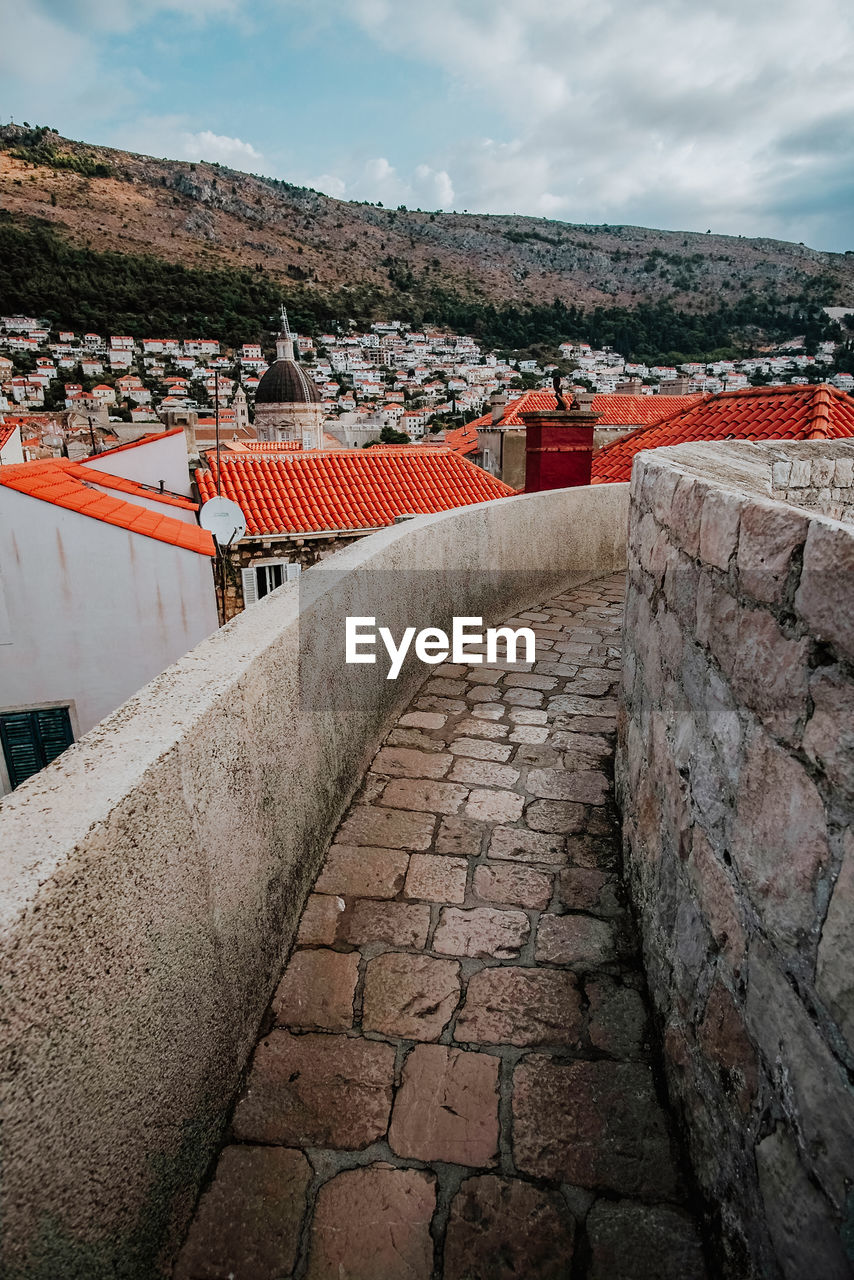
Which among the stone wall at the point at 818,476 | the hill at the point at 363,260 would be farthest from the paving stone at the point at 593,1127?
the hill at the point at 363,260

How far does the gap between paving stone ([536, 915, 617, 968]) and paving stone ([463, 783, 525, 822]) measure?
563 mm

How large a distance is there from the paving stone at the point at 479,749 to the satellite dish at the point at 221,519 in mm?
7689

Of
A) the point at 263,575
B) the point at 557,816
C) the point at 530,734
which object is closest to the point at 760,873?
the point at 557,816

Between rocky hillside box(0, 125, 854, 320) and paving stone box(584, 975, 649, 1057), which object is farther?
rocky hillside box(0, 125, 854, 320)

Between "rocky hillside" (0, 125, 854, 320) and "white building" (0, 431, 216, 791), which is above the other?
"rocky hillside" (0, 125, 854, 320)

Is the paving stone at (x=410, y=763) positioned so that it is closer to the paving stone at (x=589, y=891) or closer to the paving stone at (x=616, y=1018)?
the paving stone at (x=589, y=891)

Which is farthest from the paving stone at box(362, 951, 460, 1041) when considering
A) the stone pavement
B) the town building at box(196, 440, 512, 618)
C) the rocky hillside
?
the rocky hillside

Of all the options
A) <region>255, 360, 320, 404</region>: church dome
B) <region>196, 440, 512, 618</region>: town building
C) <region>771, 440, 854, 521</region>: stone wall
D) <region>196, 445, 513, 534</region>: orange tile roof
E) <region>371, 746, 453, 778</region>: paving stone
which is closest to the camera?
<region>371, 746, 453, 778</region>: paving stone

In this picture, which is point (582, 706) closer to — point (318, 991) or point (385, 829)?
point (385, 829)

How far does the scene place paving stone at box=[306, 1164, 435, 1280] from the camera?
1.34 meters

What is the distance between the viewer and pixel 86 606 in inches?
310

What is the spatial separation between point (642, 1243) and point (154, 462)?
47.8 ft

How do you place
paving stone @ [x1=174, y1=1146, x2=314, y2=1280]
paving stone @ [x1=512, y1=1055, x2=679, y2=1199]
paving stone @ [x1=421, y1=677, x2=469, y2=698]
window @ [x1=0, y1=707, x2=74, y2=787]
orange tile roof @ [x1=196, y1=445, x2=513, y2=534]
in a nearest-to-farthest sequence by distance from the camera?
paving stone @ [x1=174, y1=1146, x2=314, y2=1280]
paving stone @ [x1=512, y1=1055, x2=679, y2=1199]
paving stone @ [x1=421, y1=677, x2=469, y2=698]
window @ [x1=0, y1=707, x2=74, y2=787]
orange tile roof @ [x1=196, y1=445, x2=513, y2=534]

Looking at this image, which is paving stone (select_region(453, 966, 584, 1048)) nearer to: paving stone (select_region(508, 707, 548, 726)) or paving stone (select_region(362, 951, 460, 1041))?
paving stone (select_region(362, 951, 460, 1041))
